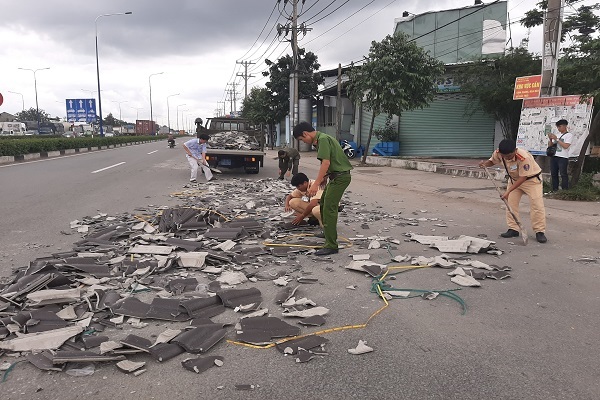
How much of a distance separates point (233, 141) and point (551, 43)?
9902 mm

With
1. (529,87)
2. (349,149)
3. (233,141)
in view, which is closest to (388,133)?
(349,149)

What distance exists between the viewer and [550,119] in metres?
11.0

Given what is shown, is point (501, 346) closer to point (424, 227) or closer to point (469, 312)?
point (469, 312)

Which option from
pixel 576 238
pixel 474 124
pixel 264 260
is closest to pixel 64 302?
pixel 264 260

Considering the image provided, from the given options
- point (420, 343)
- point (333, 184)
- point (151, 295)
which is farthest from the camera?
point (333, 184)

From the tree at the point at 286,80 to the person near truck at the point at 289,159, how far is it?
22.1 m

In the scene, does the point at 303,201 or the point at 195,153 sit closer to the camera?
the point at 303,201

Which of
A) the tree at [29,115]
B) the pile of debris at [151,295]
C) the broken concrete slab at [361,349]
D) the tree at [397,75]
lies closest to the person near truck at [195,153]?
the pile of debris at [151,295]

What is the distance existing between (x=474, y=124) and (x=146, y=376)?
72.3ft

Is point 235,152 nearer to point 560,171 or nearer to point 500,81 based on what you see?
point 560,171

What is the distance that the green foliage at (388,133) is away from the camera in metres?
23.6

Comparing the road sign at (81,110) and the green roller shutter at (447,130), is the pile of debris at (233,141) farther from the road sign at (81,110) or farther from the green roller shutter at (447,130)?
the road sign at (81,110)

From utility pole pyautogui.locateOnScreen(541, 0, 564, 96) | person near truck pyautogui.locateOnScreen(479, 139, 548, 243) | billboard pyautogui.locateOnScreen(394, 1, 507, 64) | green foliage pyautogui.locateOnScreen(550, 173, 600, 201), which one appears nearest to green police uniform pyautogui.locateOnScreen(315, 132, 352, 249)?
person near truck pyautogui.locateOnScreen(479, 139, 548, 243)

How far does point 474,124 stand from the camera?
21.7m
